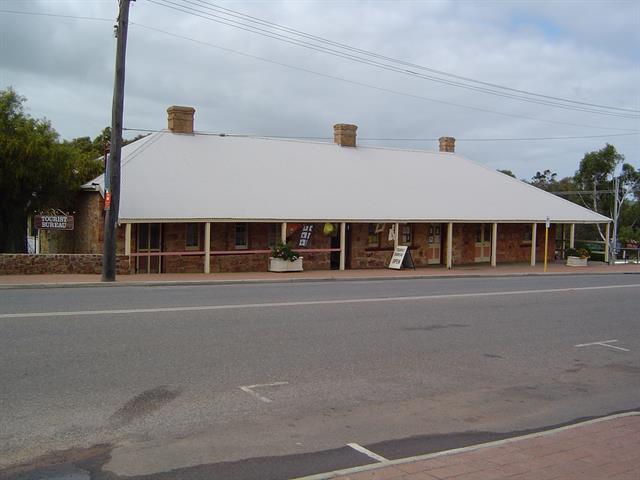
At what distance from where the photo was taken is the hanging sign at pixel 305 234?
24.9 metres

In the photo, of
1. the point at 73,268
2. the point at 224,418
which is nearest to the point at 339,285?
the point at 73,268

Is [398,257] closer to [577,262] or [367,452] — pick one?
[577,262]

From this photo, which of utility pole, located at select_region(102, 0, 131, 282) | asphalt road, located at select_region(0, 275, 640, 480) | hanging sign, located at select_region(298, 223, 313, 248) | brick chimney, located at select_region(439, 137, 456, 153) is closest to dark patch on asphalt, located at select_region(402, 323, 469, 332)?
asphalt road, located at select_region(0, 275, 640, 480)

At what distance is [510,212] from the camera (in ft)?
98.2

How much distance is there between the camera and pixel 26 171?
21.1 m

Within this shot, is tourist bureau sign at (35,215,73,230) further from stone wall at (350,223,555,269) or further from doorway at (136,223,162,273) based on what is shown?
stone wall at (350,223,555,269)

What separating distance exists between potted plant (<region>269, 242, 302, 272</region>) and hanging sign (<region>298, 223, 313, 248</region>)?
1.68 meters

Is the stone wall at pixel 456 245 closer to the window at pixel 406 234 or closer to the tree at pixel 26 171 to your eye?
the window at pixel 406 234

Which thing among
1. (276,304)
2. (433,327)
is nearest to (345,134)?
(276,304)

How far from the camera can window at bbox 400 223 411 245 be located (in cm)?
2881

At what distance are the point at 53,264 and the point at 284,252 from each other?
304 inches

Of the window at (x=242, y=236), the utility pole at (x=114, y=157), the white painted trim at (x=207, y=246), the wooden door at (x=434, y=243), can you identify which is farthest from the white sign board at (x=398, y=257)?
the utility pole at (x=114, y=157)

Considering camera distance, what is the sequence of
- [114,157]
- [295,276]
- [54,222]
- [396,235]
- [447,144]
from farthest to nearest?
[447,144] < [396,235] < [295,276] < [54,222] < [114,157]

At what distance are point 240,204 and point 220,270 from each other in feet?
8.33
